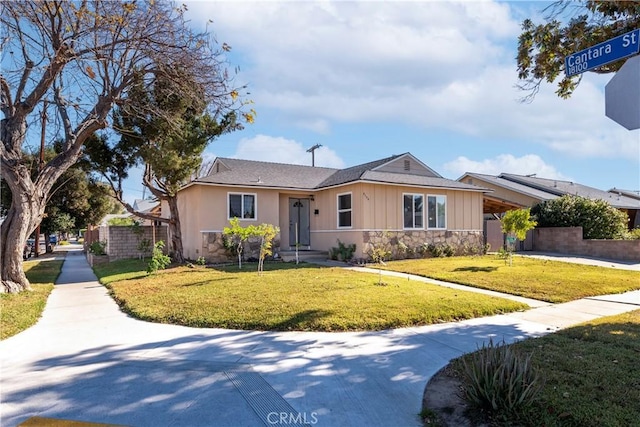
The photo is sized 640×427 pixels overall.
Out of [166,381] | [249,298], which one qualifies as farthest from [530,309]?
[166,381]

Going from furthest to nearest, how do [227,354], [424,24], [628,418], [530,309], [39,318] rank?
[424,24], [530,309], [39,318], [227,354], [628,418]

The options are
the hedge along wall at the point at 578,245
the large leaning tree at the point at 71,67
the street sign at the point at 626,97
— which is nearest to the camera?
the street sign at the point at 626,97

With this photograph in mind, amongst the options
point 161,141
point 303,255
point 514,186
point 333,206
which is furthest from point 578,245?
point 161,141

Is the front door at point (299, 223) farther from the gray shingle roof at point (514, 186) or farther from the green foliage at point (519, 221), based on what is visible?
the gray shingle roof at point (514, 186)

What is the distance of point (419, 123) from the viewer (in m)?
15.3

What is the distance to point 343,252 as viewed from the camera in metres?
15.5

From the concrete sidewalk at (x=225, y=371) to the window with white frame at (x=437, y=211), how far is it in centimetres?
1030

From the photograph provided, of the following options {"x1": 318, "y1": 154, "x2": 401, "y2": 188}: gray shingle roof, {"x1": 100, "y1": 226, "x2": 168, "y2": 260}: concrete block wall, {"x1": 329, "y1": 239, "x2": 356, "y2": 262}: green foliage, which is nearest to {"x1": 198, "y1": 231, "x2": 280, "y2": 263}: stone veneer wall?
{"x1": 329, "y1": 239, "x2": 356, "y2": 262}: green foliage

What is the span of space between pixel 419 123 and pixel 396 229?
14.2 feet

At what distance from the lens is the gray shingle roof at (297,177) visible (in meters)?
15.7

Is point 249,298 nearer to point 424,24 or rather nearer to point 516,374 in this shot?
point 516,374

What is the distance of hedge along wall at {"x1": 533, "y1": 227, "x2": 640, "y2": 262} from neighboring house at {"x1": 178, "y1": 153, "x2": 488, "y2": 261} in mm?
4042

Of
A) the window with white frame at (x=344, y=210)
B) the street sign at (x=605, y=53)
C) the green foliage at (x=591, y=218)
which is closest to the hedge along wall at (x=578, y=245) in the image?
the green foliage at (x=591, y=218)

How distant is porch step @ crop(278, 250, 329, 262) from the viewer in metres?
16.0
